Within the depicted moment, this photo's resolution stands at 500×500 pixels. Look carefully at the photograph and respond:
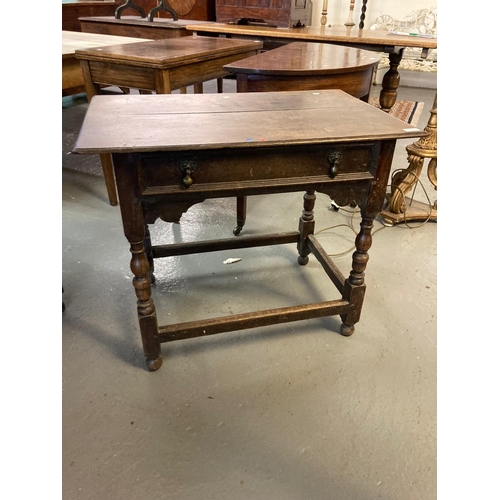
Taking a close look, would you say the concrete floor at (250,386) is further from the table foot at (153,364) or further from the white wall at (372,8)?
the white wall at (372,8)

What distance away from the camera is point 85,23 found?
3.40 meters

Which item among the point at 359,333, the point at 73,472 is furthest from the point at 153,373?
the point at 359,333

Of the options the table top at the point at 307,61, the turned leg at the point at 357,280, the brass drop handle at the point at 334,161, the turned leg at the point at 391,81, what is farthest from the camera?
the turned leg at the point at 391,81

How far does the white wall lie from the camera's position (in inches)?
215

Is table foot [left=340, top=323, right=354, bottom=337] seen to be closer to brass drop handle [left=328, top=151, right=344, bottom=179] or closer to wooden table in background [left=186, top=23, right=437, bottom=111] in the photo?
Answer: brass drop handle [left=328, top=151, right=344, bottom=179]

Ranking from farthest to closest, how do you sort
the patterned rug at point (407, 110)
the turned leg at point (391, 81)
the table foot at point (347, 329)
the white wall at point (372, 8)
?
the white wall at point (372, 8)
the patterned rug at point (407, 110)
the turned leg at point (391, 81)
the table foot at point (347, 329)

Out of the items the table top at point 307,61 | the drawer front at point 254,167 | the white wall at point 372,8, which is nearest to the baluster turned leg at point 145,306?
the drawer front at point 254,167

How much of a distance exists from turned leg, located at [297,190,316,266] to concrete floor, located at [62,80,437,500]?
6cm

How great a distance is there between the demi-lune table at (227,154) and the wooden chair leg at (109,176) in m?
1.02

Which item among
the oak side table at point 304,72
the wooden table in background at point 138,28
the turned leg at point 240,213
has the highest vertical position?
the wooden table in background at point 138,28

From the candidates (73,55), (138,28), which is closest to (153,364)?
(73,55)

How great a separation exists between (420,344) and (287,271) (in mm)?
707

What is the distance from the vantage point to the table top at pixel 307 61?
175cm

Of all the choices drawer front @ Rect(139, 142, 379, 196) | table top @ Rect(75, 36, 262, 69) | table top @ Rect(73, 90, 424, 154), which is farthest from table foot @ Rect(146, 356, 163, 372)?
table top @ Rect(75, 36, 262, 69)
